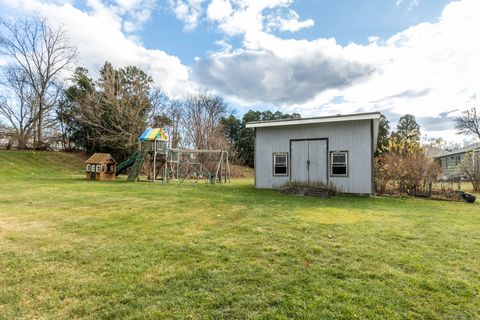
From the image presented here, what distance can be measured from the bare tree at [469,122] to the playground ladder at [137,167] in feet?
99.9

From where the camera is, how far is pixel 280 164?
12.5 metres

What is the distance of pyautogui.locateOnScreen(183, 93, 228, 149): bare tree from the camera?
26.4m

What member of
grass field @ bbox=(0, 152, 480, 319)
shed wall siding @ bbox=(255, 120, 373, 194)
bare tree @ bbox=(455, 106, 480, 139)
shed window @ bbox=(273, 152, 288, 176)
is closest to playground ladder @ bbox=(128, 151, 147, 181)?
shed wall siding @ bbox=(255, 120, 373, 194)

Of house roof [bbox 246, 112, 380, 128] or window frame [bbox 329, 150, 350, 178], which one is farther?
window frame [bbox 329, 150, 350, 178]

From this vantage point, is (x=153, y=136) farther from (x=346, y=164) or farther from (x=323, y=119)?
(x=346, y=164)

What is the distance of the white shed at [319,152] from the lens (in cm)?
1088

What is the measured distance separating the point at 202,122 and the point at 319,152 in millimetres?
18607

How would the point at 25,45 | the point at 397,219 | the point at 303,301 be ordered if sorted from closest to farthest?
the point at 303,301
the point at 397,219
the point at 25,45

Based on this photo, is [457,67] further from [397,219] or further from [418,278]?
[418,278]

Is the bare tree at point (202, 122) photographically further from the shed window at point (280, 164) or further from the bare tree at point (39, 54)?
the shed window at point (280, 164)

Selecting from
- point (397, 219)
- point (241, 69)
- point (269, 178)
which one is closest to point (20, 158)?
point (241, 69)

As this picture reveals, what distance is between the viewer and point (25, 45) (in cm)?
2350

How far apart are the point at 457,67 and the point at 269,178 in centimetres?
1093

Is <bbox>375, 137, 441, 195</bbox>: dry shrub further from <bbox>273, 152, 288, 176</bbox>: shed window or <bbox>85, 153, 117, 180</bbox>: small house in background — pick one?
<bbox>85, 153, 117, 180</bbox>: small house in background
